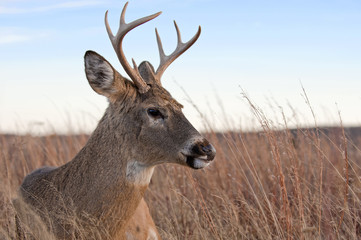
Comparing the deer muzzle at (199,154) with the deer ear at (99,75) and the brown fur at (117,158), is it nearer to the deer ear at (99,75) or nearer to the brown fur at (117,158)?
the brown fur at (117,158)

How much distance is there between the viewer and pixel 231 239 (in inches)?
169

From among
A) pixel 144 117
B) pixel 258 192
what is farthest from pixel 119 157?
pixel 258 192

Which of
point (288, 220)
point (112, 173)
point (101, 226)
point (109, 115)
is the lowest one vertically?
point (288, 220)

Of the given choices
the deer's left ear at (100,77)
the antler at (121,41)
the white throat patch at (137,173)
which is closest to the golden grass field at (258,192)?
the white throat patch at (137,173)

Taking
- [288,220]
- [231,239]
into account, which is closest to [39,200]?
[231,239]

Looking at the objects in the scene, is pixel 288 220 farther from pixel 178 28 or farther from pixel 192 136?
pixel 178 28

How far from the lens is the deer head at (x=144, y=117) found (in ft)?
11.3

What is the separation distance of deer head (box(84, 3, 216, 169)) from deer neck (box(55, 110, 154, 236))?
0.05 m

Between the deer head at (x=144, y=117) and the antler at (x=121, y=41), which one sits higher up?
the antler at (x=121, y=41)

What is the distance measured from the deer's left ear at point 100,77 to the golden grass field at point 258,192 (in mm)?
1072

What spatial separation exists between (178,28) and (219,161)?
8.02 feet

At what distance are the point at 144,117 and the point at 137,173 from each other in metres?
0.44

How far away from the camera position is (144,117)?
3.59m

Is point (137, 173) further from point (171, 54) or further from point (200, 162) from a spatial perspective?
point (171, 54)
